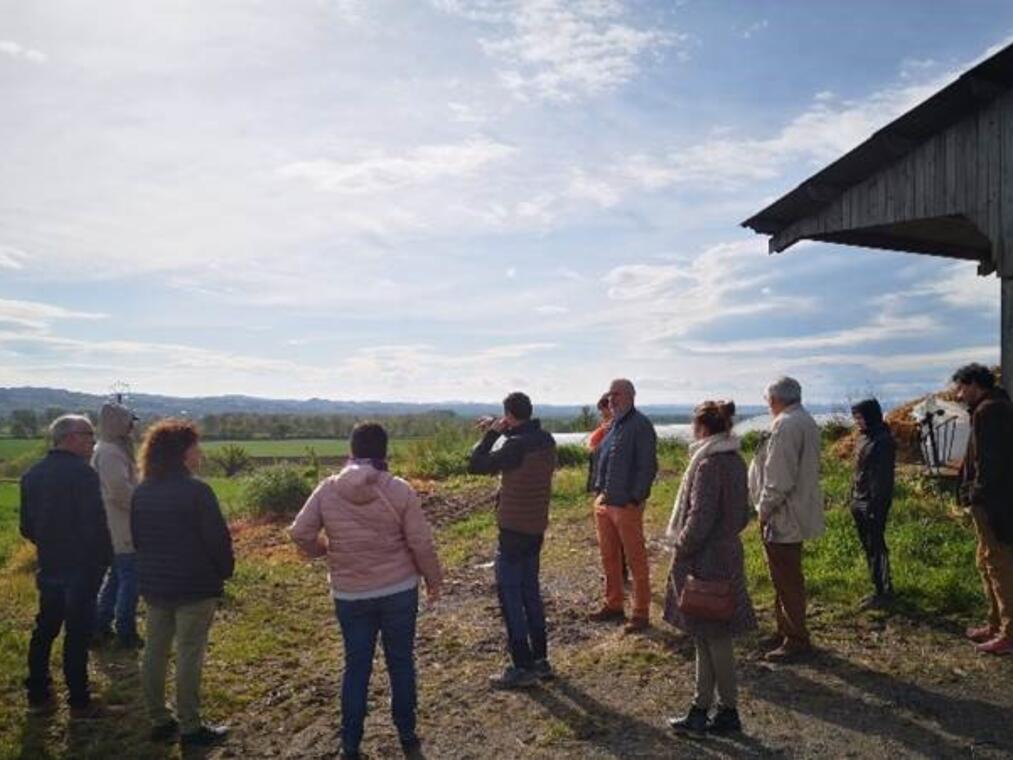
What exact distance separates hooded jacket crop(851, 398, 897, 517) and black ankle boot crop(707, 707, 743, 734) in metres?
3.00

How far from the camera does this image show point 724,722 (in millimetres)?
5039

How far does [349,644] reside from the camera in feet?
16.0

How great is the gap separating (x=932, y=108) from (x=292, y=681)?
685cm

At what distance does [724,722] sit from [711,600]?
2.71 feet

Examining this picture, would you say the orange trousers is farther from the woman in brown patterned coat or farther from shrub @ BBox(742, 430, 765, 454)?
shrub @ BBox(742, 430, 765, 454)

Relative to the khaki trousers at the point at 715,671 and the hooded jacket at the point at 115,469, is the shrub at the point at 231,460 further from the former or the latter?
the khaki trousers at the point at 715,671

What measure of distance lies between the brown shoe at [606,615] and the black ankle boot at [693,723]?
2.77 meters

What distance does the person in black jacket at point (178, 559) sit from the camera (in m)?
5.09

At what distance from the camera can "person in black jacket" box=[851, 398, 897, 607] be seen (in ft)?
23.9

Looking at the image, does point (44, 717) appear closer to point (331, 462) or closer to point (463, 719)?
point (463, 719)

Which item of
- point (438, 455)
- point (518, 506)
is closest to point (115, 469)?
point (518, 506)

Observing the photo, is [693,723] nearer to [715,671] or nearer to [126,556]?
[715,671]

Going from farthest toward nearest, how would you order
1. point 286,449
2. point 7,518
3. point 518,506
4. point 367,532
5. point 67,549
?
point 286,449 < point 7,518 < point 518,506 < point 67,549 < point 367,532

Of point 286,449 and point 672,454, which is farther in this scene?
point 286,449
